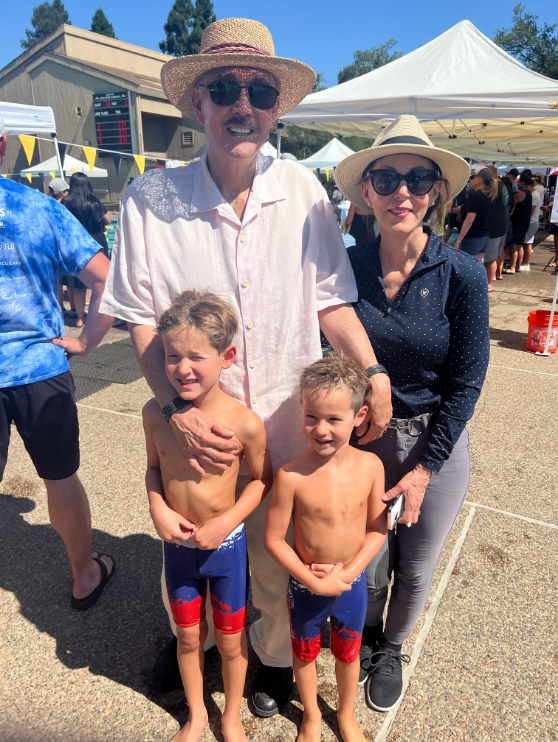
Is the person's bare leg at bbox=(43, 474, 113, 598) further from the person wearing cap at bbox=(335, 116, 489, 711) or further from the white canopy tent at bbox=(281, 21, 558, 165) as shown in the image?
the white canopy tent at bbox=(281, 21, 558, 165)

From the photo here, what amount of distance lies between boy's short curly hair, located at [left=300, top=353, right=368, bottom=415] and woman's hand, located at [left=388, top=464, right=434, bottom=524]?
327 mm

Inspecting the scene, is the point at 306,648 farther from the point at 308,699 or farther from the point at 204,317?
the point at 204,317

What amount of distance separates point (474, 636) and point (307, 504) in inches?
49.6

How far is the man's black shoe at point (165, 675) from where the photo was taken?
6.65 feet

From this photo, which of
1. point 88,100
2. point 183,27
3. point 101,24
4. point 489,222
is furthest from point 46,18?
point 489,222

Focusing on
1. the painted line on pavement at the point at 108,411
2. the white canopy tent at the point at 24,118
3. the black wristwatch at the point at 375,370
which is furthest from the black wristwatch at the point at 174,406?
the white canopy tent at the point at 24,118

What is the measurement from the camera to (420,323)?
1698mm

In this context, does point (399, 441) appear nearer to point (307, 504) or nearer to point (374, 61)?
point (307, 504)

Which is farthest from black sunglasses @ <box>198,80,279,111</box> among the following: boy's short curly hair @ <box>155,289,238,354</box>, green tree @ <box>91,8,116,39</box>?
green tree @ <box>91,8,116,39</box>

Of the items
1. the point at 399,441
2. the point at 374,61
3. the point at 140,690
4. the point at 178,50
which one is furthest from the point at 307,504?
the point at 374,61

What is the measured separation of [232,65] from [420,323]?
1011mm

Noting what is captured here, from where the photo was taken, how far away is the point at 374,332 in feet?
5.77

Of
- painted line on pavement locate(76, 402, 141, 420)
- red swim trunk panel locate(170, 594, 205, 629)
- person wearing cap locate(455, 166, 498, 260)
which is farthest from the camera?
person wearing cap locate(455, 166, 498, 260)

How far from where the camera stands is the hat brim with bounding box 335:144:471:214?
1679mm
